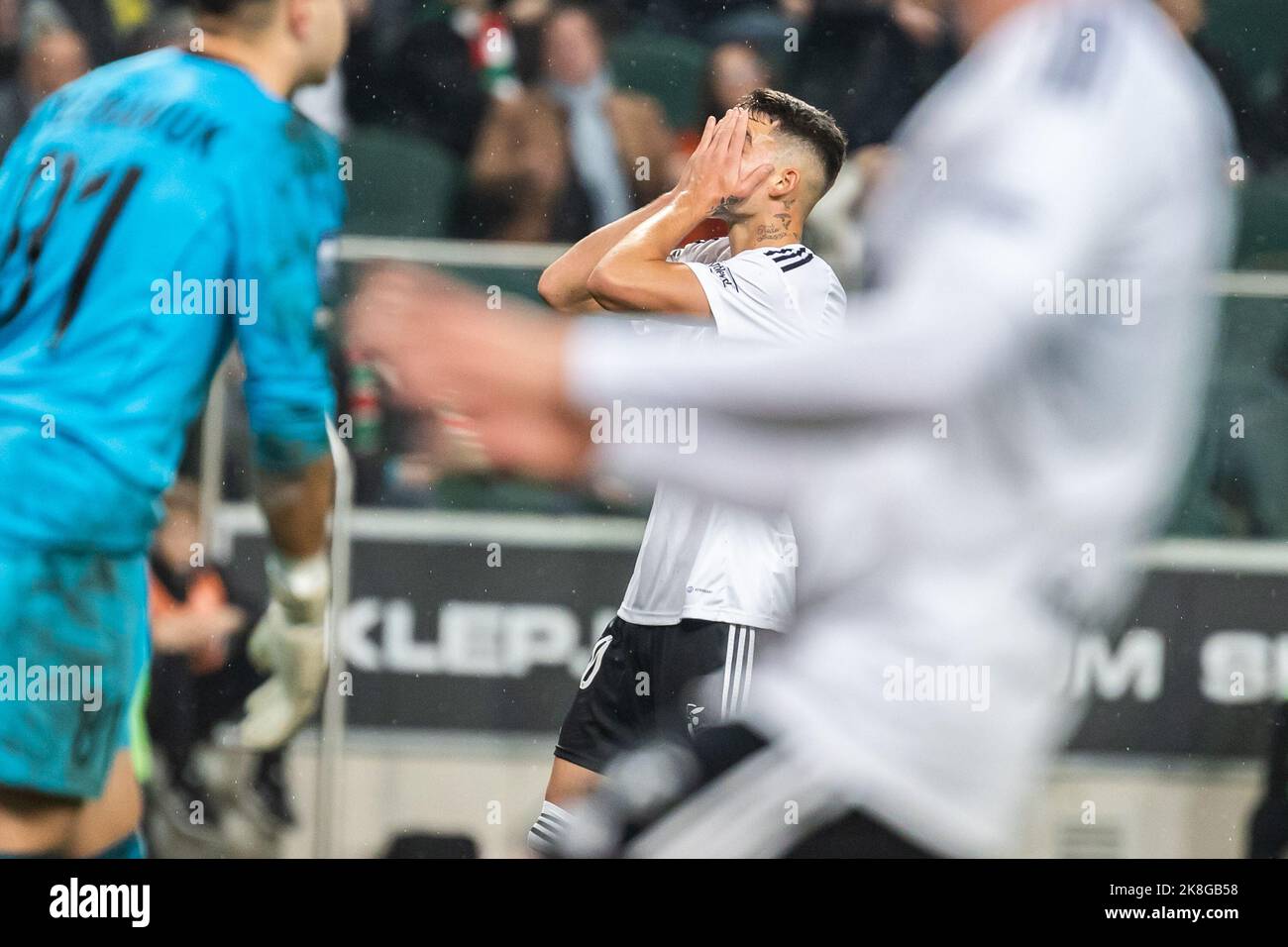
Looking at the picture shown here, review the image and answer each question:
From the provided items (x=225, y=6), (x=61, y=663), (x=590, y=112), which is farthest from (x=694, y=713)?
(x=590, y=112)

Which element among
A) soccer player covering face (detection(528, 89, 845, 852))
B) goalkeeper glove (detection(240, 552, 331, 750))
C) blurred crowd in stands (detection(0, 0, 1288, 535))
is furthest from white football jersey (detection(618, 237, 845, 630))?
blurred crowd in stands (detection(0, 0, 1288, 535))

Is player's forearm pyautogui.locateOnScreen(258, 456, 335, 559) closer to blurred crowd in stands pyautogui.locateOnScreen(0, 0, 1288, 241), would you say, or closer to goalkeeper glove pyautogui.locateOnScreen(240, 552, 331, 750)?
goalkeeper glove pyautogui.locateOnScreen(240, 552, 331, 750)

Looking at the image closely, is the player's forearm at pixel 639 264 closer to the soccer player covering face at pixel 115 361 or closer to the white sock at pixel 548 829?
the soccer player covering face at pixel 115 361

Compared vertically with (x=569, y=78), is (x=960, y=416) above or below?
below

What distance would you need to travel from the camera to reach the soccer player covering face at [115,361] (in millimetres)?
2264

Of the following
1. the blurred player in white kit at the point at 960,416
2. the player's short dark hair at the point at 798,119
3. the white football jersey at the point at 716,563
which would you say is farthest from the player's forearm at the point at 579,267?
the blurred player in white kit at the point at 960,416

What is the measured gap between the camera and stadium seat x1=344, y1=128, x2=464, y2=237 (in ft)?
11.6

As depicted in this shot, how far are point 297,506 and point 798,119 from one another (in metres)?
1.12

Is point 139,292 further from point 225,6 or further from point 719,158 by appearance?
point 719,158

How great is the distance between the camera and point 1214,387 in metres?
3.46

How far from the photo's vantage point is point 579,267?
2754 millimetres

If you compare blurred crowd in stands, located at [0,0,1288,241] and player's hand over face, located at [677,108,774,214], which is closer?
player's hand over face, located at [677,108,774,214]

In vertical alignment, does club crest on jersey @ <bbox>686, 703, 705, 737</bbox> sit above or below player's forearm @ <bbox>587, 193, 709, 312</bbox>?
below

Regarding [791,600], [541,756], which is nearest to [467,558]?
[541,756]
